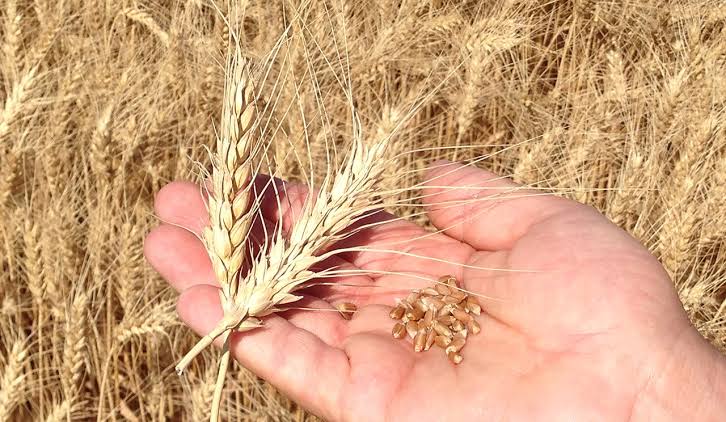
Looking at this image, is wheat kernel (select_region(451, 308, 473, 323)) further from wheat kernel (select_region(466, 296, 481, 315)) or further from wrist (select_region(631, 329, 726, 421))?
wrist (select_region(631, 329, 726, 421))

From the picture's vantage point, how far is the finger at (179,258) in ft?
6.13

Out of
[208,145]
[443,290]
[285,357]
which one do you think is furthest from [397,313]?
[208,145]

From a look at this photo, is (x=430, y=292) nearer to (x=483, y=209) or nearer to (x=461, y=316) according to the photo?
(x=461, y=316)

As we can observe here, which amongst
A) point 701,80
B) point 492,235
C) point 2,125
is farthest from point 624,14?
point 2,125

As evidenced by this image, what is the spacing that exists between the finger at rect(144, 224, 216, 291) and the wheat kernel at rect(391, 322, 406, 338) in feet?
1.45

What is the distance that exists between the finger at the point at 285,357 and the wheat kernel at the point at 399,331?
145mm

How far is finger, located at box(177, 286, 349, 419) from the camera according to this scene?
1676 millimetres

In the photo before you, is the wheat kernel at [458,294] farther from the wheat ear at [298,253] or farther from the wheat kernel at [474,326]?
the wheat ear at [298,253]

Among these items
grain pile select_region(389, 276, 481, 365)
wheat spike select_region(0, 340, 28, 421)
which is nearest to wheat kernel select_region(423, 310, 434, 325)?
grain pile select_region(389, 276, 481, 365)

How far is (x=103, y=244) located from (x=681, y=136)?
1.88 meters

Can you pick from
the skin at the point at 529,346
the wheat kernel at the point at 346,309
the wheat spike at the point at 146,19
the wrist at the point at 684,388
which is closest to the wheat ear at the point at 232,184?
the skin at the point at 529,346

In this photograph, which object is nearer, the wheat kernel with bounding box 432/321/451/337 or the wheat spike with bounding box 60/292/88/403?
the wheat kernel with bounding box 432/321/451/337

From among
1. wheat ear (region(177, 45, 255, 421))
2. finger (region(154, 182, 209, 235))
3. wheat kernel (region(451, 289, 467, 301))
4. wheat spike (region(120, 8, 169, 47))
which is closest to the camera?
wheat ear (region(177, 45, 255, 421))

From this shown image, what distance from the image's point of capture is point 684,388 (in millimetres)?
1631
